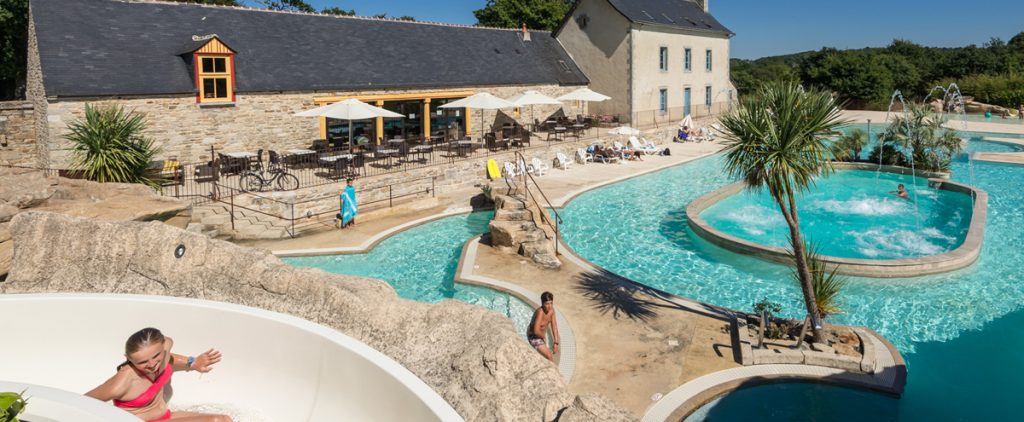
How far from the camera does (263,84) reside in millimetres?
21859

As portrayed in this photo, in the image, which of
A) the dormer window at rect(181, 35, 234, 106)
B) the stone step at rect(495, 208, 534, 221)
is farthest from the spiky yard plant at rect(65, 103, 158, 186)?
the stone step at rect(495, 208, 534, 221)

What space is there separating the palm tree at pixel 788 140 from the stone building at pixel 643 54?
25.8 metres

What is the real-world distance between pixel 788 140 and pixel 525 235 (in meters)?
6.52

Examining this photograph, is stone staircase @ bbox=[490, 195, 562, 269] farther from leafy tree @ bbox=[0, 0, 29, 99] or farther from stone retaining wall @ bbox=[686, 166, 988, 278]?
leafy tree @ bbox=[0, 0, 29, 99]

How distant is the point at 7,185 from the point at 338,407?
926 centimetres

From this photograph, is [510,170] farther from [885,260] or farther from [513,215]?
[885,260]

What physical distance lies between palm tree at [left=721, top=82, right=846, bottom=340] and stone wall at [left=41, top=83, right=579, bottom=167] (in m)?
17.2

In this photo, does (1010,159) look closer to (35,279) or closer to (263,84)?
(263,84)

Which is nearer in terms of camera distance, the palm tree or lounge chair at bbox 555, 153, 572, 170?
the palm tree

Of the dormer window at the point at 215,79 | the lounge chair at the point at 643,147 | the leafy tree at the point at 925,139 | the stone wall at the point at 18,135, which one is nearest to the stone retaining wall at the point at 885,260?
the leafy tree at the point at 925,139

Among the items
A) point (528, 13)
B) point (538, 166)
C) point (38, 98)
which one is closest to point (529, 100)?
point (538, 166)

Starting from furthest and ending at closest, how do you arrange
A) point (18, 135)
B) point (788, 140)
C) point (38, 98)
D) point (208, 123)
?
point (208, 123) < point (18, 135) < point (38, 98) < point (788, 140)

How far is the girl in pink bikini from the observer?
423cm

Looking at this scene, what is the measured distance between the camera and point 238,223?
55.4 feet
